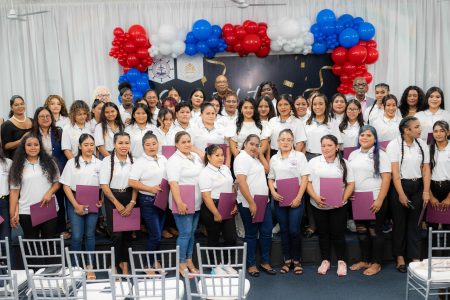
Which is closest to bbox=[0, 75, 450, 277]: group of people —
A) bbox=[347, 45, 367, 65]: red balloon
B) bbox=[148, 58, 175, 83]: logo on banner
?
bbox=[347, 45, 367, 65]: red balloon

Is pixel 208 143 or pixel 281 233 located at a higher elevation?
pixel 208 143

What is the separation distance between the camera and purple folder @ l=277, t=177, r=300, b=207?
4.93 m

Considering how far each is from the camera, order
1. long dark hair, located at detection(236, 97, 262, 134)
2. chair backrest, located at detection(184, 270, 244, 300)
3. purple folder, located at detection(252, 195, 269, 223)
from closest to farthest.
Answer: chair backrest, located at detection(184, 270, 244, 300), purple folder, located at detection(252, 195, 269, 223), long dark hair, located at detection(236, 97, 262, 134)

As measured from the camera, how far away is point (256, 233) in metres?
5.04

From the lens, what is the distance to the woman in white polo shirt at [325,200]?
4895mm

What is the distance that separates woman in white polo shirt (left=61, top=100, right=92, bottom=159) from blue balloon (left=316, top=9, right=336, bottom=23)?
13.3ft

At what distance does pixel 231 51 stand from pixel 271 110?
2.93 meters

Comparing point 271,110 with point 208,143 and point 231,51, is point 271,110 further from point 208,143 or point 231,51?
point 231,51

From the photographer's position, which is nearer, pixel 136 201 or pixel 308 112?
pixel 136 201

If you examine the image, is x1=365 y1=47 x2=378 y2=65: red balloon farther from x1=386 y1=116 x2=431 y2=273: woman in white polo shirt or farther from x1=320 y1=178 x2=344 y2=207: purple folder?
x1=320 y1=178 x2=344 y2=207: purple folder

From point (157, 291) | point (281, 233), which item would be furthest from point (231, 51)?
point (157, 291)

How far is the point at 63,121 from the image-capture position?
18.7 feet

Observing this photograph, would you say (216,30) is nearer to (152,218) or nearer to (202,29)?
(202,29)

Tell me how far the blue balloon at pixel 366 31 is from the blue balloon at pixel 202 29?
2.27 metres
